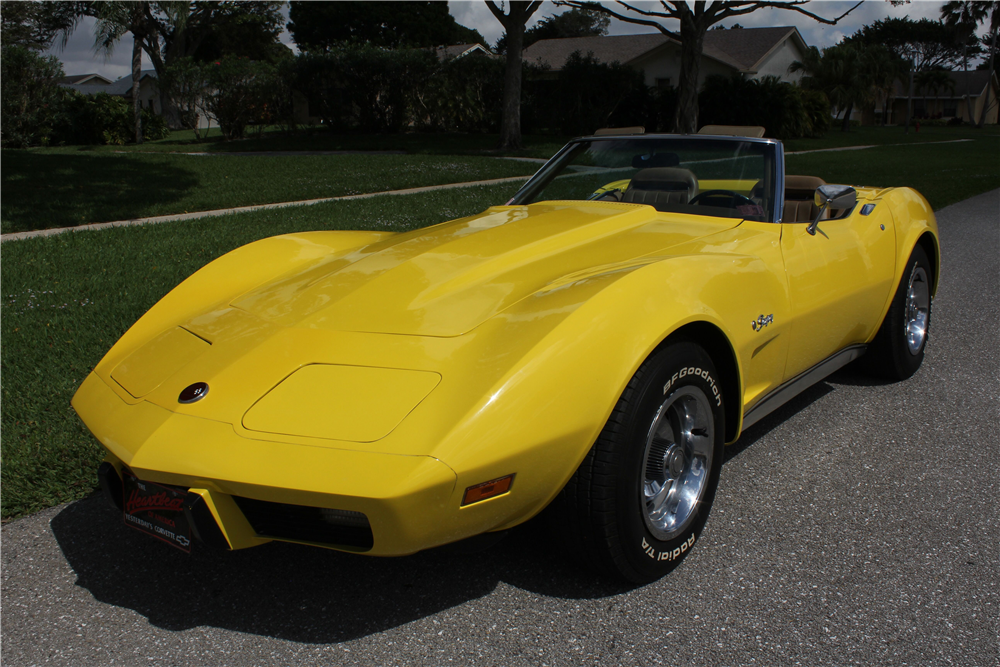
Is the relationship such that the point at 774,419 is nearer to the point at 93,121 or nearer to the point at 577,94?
the point at 577,94

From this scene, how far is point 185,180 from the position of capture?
39.9 feet

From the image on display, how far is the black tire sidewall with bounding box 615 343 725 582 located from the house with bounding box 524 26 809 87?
3518 centimetres

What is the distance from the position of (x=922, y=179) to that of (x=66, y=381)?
16116 mm

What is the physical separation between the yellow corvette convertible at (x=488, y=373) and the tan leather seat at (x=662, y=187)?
29 millimetres

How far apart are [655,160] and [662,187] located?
17 centimetres

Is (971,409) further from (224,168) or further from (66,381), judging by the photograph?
(224,168)

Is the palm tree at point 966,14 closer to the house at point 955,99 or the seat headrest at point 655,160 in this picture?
the house at point 955,99

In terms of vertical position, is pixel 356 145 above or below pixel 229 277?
above

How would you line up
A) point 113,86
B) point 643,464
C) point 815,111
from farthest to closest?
point 113,86
point 815,111
point 643,464

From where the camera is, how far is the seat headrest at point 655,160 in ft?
11.6

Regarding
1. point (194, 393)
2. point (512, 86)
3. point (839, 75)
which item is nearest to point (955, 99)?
point (839, 75)

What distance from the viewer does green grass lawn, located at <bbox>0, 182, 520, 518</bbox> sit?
10.1 ft

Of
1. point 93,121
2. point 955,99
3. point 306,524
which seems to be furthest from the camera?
point 955,99

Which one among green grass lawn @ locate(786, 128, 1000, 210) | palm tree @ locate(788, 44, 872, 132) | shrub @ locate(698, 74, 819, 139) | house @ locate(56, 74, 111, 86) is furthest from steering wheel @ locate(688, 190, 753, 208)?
house @ locate(56, 74, 111, 86)
